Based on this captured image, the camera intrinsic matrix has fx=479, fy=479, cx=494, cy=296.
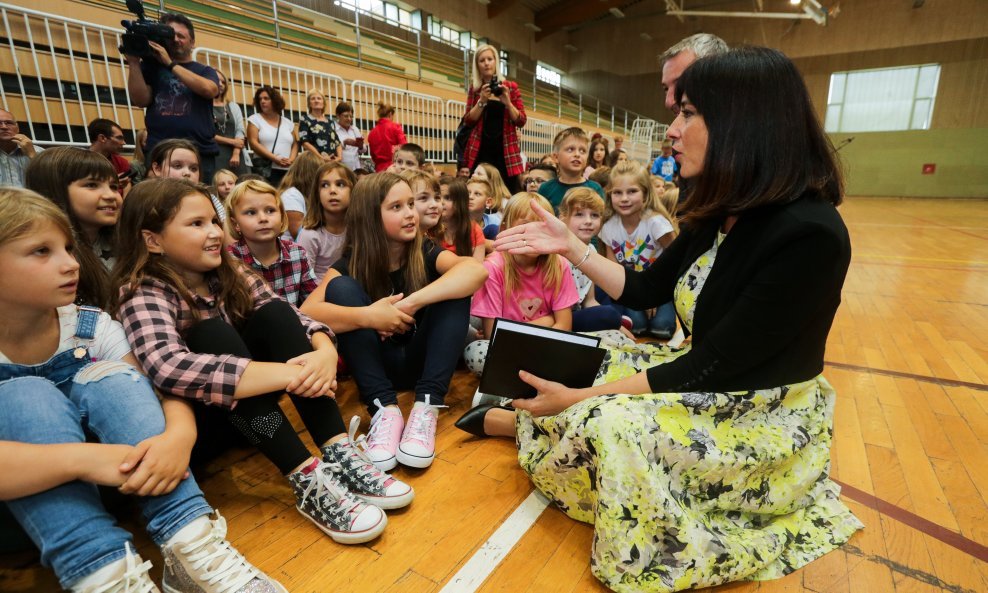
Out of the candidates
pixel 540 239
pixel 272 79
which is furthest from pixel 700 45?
pixel 272 79

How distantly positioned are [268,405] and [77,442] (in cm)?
36

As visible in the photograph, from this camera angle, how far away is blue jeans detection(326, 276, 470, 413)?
5.13ft

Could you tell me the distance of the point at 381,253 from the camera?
1796 mm

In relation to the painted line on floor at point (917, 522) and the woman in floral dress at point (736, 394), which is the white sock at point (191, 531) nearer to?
the woman in floral dress at point (736, 394)

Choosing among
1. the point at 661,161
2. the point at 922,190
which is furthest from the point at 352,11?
the point at 922,190

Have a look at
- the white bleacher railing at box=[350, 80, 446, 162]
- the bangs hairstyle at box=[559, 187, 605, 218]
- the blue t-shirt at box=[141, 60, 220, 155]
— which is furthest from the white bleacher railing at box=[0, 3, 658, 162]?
the bangs hairstyle at box=[559, 187, 605, 218]

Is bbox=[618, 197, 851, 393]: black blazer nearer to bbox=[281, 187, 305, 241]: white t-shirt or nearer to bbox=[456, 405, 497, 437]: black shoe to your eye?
bbox=[456, 405, 497, 437]: black shoe

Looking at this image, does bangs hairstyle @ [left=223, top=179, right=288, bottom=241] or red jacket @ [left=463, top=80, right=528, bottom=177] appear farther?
red jacket @ [left=463, top=80, right=528, bottom=177]

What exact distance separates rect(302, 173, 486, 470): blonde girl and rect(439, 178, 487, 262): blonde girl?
61 centimetres

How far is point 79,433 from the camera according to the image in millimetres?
914

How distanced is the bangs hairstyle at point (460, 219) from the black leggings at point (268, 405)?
1319 millimetres

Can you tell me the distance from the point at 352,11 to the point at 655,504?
12.4 m

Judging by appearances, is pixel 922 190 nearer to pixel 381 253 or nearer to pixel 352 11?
pixel 352 11

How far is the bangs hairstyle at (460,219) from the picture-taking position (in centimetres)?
257
